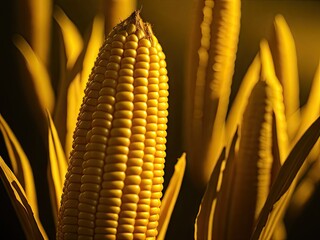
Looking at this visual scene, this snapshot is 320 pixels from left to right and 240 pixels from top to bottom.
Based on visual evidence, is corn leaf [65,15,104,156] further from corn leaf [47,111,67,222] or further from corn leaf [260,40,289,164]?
corn leaf [260,40,289,164]

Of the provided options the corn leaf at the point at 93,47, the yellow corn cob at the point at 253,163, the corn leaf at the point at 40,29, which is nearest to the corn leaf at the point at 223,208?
the yellow corn cob at the point at 253,163

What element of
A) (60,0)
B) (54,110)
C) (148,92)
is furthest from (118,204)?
(60,0)

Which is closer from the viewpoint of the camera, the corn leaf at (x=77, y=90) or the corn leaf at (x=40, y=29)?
the corn leaf at (x=77, y=90)

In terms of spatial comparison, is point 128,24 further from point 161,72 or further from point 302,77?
point 302,77

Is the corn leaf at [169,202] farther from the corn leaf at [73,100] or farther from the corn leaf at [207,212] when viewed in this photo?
the corn leaf at [73,100]

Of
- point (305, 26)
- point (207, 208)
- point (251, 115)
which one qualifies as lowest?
point (207, 208)

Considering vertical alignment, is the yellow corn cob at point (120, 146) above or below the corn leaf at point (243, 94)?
below
